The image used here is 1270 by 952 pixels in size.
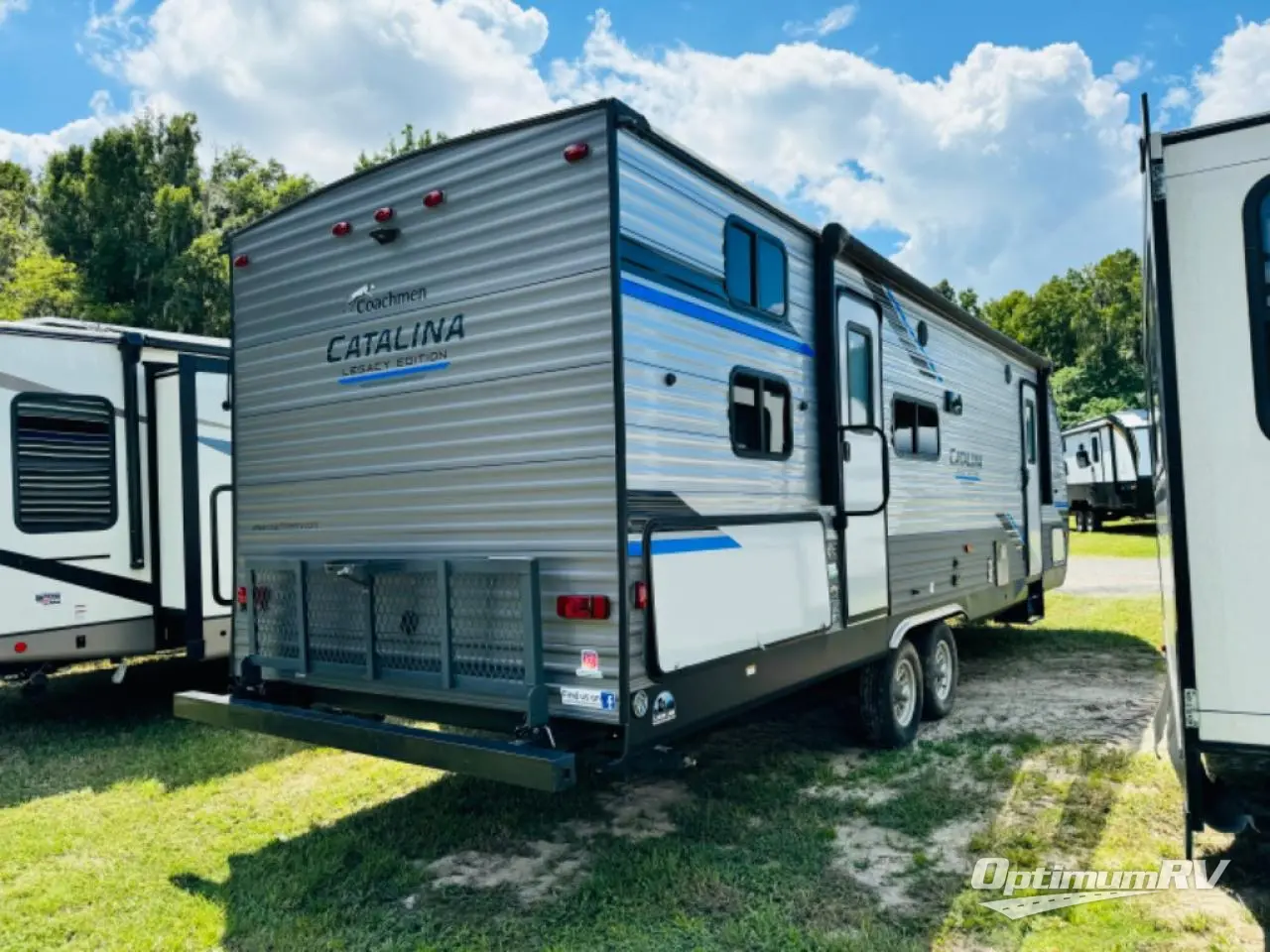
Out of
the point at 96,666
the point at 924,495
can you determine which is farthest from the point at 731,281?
the point at 96,666

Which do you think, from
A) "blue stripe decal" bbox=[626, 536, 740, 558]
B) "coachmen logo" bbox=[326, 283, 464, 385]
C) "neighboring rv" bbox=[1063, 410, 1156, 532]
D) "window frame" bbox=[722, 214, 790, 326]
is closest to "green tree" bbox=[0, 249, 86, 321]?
"coachmen logo" bbox=[326, 283, 464, 385]

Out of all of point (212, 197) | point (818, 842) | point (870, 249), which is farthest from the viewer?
point (212, 197)

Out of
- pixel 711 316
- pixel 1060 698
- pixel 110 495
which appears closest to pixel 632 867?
pixel 711 316

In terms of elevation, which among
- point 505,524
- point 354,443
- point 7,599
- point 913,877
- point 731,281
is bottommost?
point 913,877

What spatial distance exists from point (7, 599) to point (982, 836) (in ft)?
20.2

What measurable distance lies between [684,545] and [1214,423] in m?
2.00

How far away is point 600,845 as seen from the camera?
4.53 meters

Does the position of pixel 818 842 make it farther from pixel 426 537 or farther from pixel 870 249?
pixel 870 249

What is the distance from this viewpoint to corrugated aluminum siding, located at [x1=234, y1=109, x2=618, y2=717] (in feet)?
12.7

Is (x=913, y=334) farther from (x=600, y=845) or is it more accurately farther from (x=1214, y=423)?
(x=600, y=845)

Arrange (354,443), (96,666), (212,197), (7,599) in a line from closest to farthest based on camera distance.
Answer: (354,443) → (7,599) → (96,666) → (212,197)

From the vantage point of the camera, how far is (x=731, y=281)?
15.0 feet

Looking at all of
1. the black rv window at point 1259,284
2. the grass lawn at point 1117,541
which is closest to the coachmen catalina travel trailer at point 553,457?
the black rv window at point 1259,284

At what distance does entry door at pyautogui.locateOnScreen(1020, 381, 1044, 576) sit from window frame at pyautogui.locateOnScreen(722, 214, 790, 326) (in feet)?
15.7
